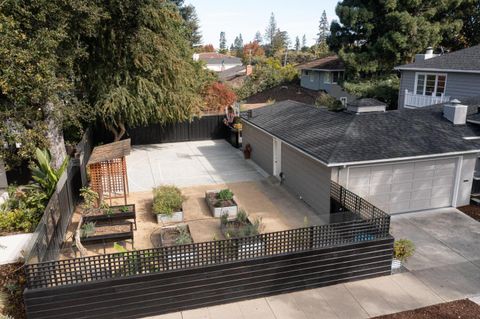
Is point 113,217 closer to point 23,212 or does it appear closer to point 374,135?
point 23,212

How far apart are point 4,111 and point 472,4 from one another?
3379cm

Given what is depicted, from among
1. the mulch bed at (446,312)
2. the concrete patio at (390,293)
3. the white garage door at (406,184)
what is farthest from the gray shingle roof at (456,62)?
the mulch bed at (446,312)

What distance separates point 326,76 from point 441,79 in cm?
1739

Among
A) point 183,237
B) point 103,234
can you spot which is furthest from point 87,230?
point 183,237

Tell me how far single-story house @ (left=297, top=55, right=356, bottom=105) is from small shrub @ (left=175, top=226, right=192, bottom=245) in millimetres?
26846

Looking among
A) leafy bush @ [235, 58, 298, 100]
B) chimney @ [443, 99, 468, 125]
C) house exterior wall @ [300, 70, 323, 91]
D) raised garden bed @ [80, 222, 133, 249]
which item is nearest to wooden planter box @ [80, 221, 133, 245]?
raised garden bed @ [80, 222, 133, 249]

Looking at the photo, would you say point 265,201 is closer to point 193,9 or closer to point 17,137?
point 17,137

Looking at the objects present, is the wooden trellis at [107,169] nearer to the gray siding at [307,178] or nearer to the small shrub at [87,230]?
the small shrub at [87,230]

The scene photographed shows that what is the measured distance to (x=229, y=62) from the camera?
79562 millimetres

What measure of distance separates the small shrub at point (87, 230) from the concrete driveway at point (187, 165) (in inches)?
208

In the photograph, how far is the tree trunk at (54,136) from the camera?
13.1 meters

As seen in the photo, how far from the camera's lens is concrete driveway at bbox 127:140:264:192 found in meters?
15.9

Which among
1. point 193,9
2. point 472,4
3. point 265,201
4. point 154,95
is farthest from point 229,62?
point 265,201

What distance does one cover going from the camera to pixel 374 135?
40.3 feet
